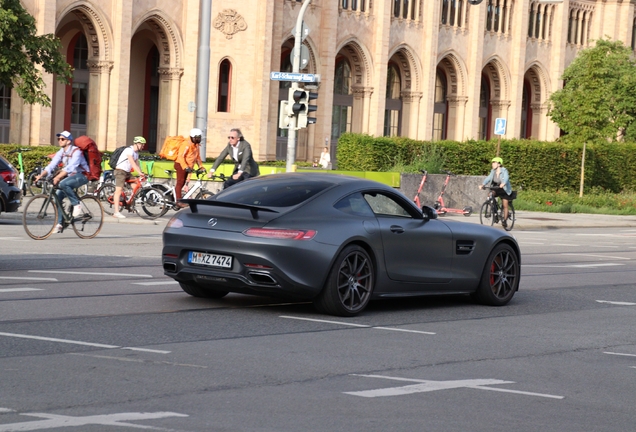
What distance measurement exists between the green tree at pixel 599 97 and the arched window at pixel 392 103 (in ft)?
34.8

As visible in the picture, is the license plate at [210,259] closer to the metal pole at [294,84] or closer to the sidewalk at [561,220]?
the metal pole at [294,84]

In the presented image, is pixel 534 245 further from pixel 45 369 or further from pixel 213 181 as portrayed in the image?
pixel 45 369

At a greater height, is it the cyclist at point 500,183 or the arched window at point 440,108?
the arched window at point 440,108

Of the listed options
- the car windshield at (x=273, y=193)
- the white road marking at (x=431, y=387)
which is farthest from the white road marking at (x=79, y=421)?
the car windshield at (x=273, y=193)

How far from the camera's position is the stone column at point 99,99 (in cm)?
4969

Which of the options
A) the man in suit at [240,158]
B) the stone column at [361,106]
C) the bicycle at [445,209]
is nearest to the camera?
the man in suit at [240,158]

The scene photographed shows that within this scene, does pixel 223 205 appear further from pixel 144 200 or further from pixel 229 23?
pixel 229 23

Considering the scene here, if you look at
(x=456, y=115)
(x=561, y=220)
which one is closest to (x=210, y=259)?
(x=561, y=220)

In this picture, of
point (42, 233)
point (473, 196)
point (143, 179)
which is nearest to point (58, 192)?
point (42, 233)

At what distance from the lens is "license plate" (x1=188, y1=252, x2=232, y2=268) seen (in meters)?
10.5

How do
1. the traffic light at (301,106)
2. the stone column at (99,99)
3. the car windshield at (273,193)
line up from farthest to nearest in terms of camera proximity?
A: the stone column at (99,99) → the traffic light at (301,106) → the car windshield at (273,193)

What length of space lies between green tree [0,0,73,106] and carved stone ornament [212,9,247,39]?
21.9 meters

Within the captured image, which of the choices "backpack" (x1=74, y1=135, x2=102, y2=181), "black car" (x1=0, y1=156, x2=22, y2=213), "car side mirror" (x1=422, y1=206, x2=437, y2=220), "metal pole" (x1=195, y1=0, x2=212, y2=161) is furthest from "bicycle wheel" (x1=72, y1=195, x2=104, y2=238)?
"metal pole" (x1=195, y1=0, x2=212, y2=161)

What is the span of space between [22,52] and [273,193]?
2081 centimetres
